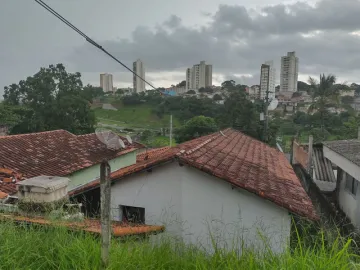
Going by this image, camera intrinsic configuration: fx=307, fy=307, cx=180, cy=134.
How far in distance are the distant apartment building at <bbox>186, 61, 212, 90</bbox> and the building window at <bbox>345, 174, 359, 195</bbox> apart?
48.0 metres

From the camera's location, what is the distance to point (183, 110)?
125ft

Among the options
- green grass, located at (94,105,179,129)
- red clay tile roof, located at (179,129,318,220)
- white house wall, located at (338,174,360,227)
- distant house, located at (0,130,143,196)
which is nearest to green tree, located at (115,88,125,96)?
green grass, located at (94,105,179,129)

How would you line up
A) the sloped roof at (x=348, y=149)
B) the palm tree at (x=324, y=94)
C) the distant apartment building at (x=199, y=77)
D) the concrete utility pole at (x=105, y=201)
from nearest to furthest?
the concrete utility pole at (x=105, y=201) < the sloped roof at (x=348, y=149) < the palm tree at (x=324, y=94) < the distant apartment building at (x=199, y=77)

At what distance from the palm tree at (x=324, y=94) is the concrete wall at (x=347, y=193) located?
17030 millimetres

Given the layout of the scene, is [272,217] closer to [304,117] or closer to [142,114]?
[304,117]

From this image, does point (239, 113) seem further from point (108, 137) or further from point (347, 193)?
point (108, 137)

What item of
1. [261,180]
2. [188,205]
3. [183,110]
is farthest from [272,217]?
[183,110]

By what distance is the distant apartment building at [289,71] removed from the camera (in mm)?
41884

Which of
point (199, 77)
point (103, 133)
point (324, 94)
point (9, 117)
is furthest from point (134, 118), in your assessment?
point (103, 133)

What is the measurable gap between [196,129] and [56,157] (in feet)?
60.6

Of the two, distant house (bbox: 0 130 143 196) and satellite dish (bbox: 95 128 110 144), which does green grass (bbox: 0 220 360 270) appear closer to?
distant house (bbox: 0 130 143 196)

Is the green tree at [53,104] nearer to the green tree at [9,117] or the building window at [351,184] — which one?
the green tree at [9,117]

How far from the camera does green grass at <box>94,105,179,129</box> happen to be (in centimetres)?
4452

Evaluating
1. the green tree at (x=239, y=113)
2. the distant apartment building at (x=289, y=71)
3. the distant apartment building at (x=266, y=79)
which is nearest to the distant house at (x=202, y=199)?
the distant apartment building at (x=266, y=79)
